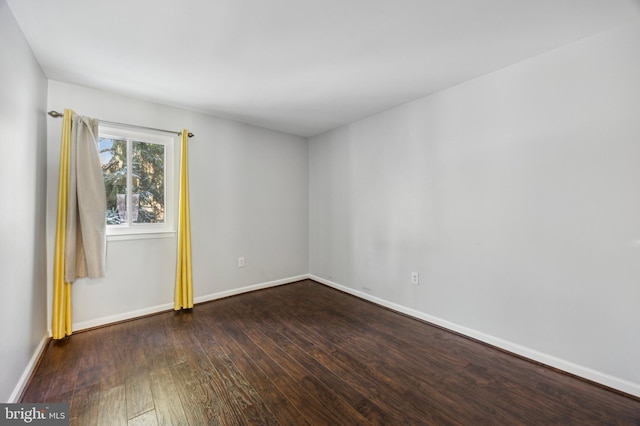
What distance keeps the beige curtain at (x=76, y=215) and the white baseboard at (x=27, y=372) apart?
0.54 feet

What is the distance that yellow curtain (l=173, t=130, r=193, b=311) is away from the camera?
2.96 metres

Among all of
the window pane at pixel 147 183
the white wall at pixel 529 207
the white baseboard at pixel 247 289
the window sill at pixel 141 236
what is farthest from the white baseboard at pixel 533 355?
the window pane at pixel 147 183

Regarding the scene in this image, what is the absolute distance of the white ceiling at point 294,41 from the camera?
1.54 meters

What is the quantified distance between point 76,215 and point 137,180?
0.65 metres

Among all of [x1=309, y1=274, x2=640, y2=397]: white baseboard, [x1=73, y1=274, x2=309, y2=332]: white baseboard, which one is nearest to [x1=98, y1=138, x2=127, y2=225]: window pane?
[x1=73, y1=274, x2=309, y2=332]: white baseboard

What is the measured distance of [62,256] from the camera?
2330mm

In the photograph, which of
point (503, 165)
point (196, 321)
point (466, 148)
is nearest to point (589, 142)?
point (503, 165)

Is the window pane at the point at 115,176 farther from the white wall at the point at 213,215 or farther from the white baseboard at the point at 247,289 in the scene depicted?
the white baseboard at the point at 247,289

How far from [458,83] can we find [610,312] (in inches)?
82.5

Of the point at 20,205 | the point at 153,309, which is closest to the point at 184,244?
the point at 153,309

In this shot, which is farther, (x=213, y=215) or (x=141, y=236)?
(x=213, y=215)
